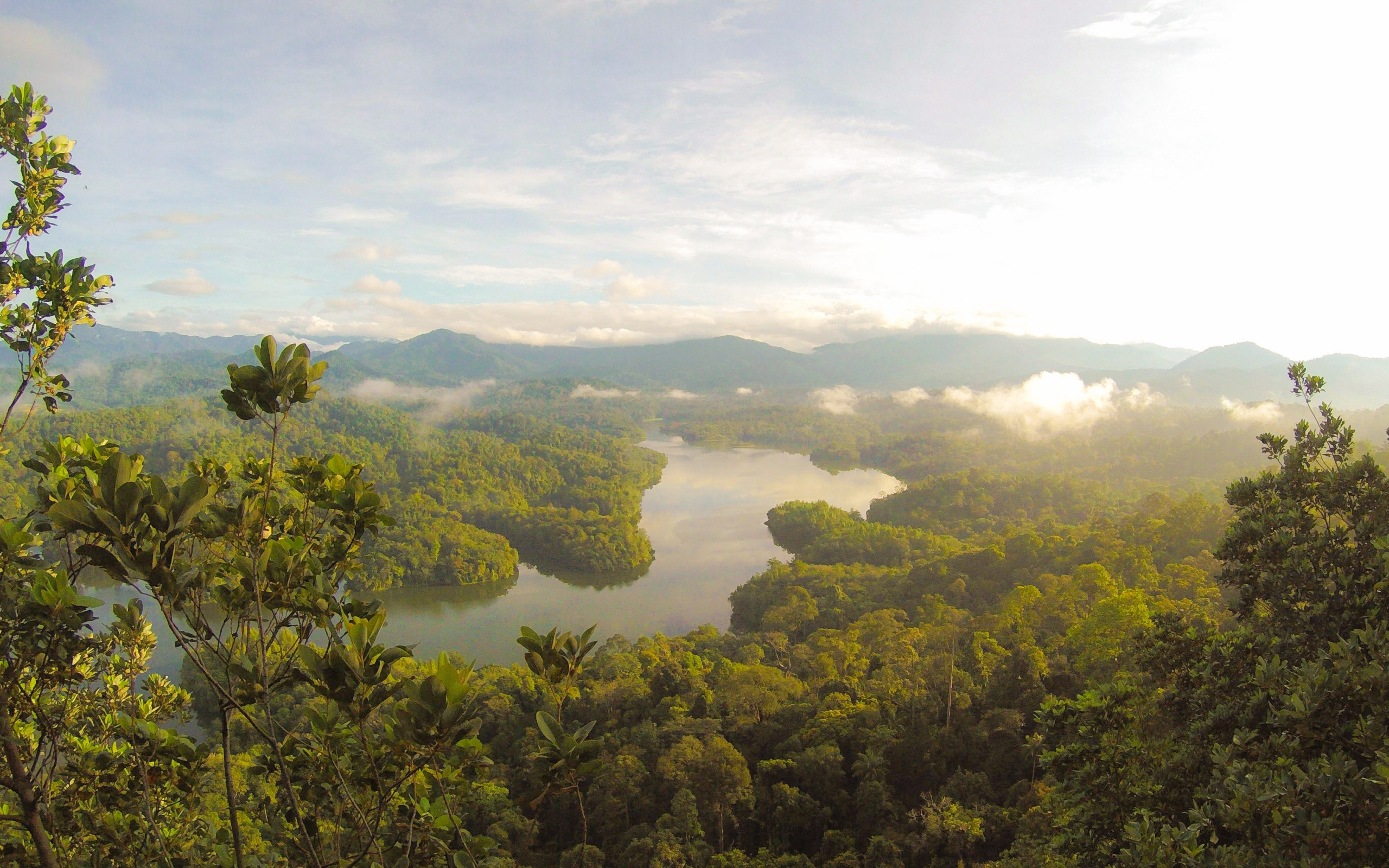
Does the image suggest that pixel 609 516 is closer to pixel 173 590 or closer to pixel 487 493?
pixel 487 493

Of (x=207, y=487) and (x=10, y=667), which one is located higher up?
(x=207, y=487)

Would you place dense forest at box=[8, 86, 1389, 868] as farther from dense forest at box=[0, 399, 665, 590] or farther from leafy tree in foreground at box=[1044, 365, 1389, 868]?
dense forest at box=[0, 399, 665, 590]

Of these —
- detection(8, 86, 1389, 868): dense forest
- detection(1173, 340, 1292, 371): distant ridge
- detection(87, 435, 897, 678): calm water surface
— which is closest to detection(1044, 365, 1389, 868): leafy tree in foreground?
detection(8, 86, 1389, 868): dense forest

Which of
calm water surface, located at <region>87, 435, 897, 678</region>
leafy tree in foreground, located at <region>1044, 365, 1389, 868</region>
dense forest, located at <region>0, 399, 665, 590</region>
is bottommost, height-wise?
calm water surface, located at <region>87, 435, 897, 678</region>

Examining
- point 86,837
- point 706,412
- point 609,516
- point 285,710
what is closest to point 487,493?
point 609,516

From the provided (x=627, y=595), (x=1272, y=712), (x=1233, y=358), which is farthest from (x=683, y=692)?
(x=1233, y=358)

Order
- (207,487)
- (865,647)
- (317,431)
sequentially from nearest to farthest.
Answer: (207,487)
(865,647)
(317,431)
